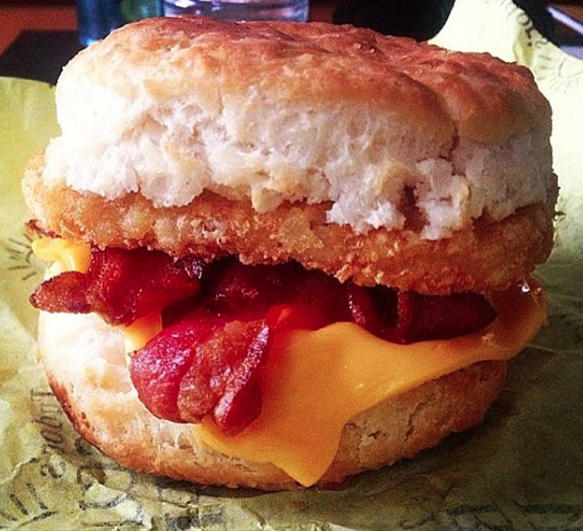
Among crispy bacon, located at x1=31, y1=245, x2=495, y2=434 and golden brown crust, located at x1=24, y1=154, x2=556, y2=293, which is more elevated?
golden brown crust, located at x1=24, y1=154, x2=556, y2=293

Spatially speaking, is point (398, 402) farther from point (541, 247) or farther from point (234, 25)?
point (234, 25)

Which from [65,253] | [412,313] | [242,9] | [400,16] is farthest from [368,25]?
[412,313]

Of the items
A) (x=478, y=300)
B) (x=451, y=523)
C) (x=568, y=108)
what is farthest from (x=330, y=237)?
(x=568, y=108)

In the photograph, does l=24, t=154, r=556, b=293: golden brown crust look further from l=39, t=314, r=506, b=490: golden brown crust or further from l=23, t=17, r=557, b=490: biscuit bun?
l=39, t=314, r=506, b=490: golden brown crust

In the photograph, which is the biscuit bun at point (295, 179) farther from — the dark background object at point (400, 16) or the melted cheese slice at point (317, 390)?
the dark background object at point (400, 16)

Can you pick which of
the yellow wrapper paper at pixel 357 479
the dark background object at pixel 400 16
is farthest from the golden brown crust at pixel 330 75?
the dark background object at pixel 400 16

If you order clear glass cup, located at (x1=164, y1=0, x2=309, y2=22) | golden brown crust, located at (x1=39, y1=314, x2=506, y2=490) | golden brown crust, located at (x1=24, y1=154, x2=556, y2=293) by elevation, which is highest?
golden brown crust, located at (x1=24, y1=154, x2=556, y2=293)

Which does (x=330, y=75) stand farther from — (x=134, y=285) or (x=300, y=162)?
(x=134, y=285)

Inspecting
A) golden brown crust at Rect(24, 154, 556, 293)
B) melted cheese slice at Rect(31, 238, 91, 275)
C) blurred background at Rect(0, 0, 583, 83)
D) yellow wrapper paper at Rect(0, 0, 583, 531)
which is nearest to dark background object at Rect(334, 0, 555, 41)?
blurred background at Rect(0, 0, 583, 83)
